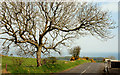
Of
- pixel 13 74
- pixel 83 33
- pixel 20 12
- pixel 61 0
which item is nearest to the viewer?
pixel 13 74

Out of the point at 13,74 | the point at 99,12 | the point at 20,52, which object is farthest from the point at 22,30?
the point at 99,12

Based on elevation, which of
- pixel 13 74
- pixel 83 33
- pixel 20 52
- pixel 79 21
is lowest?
pixel 13 74

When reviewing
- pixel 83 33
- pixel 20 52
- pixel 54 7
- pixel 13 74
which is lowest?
pixel 13 74

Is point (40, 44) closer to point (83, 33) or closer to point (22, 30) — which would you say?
point (22, 30)

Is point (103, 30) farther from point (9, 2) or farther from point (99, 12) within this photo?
point (9, 2)

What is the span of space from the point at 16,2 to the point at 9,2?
86cm

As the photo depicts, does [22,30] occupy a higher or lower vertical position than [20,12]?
lower

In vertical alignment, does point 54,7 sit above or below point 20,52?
above

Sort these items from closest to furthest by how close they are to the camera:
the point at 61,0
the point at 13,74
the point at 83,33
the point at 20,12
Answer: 1. the point at 13,74
2. the point at 20,12
3. the point at 61,0
4. the point at 83,33

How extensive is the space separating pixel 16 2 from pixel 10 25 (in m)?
2.89

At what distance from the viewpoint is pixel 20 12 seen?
17.5 metres

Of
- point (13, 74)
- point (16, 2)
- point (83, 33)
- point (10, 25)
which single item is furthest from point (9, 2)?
point (83, 33)

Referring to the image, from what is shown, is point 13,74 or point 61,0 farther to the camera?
point 61,0

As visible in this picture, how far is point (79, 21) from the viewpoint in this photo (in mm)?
19938
